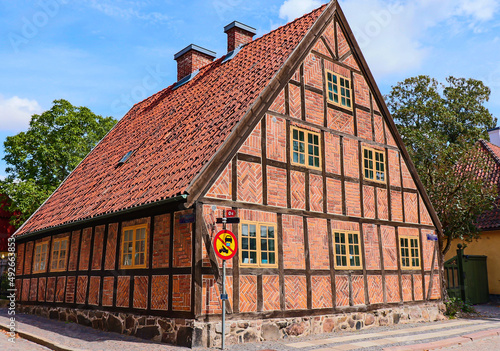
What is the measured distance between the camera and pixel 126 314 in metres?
12.1

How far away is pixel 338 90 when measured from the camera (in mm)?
14812

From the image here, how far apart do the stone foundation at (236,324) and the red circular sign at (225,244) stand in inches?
59.7

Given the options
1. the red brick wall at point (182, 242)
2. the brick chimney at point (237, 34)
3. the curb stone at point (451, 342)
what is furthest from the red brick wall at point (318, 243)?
the brick chimney at point (237, 34)

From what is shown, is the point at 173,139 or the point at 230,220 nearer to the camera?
the point at 230,220

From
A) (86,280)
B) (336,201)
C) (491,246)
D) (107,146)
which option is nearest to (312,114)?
(336,201)

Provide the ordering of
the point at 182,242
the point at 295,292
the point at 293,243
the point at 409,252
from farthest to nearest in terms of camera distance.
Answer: the point at 409,252
the point at 293,243
the point at 295,292
the point at 182,242

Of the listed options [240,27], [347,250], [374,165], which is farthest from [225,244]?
[240,27]

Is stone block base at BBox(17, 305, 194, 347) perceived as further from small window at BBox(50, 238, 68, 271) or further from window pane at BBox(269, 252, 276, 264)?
window pane at BBox(269, 252, 276, 264)

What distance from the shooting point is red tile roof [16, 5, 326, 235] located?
38.4 ft

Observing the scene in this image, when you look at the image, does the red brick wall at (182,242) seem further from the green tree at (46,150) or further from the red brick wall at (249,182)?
the green tree at (46,150)

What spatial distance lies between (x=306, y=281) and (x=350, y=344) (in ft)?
6.98

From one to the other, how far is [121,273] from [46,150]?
1592 centimetres

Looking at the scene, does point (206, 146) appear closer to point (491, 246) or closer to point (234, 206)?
point (234, 206)

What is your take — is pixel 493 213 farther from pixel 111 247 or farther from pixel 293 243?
pixel 111 247
